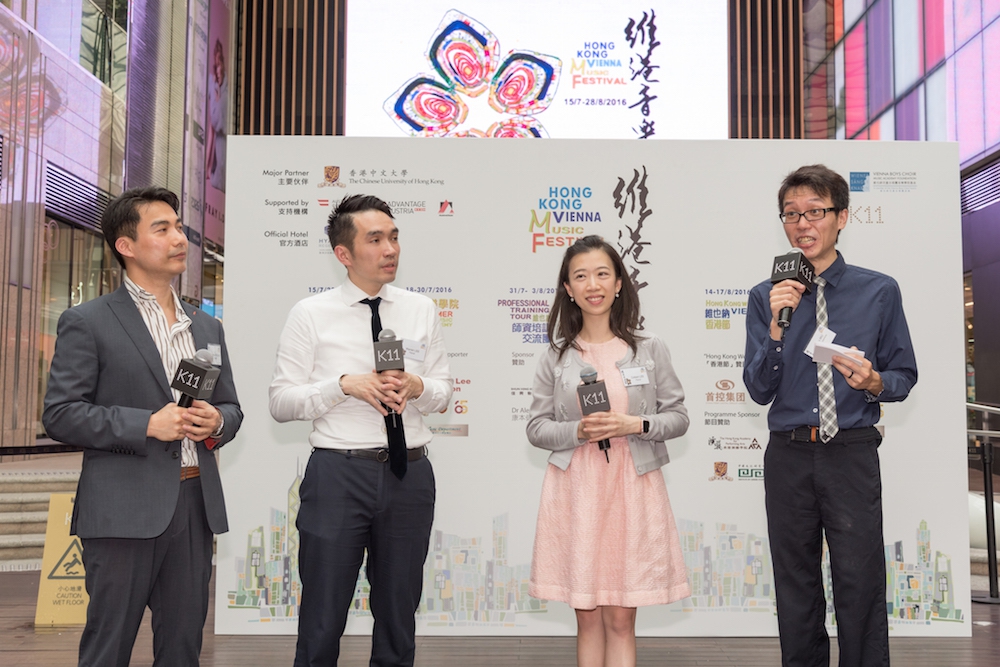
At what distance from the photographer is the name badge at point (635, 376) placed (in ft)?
8.14

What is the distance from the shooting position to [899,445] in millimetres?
3799

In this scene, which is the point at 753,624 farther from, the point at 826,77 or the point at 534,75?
the point at 826,77

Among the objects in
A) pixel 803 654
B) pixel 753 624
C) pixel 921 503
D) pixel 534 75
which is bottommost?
pixel 753 624

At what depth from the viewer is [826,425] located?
244 cm

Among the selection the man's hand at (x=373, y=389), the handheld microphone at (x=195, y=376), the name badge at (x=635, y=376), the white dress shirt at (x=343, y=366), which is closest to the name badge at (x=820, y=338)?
the name badge at (x=635, y=376)

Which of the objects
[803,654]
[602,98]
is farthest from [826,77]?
[803,654]

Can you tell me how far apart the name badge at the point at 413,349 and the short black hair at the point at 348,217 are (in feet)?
1.17

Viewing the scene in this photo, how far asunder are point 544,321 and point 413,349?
137cm

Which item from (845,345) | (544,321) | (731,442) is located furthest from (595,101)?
(845,345)

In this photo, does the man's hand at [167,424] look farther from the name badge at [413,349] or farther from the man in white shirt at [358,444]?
the name badge at [413,349]

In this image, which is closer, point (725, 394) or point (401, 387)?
point (401, 387)

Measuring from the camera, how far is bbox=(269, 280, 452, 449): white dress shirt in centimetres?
252

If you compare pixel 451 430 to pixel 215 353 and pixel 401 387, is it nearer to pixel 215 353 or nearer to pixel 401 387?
pixel 401 387

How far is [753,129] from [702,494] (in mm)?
9322
